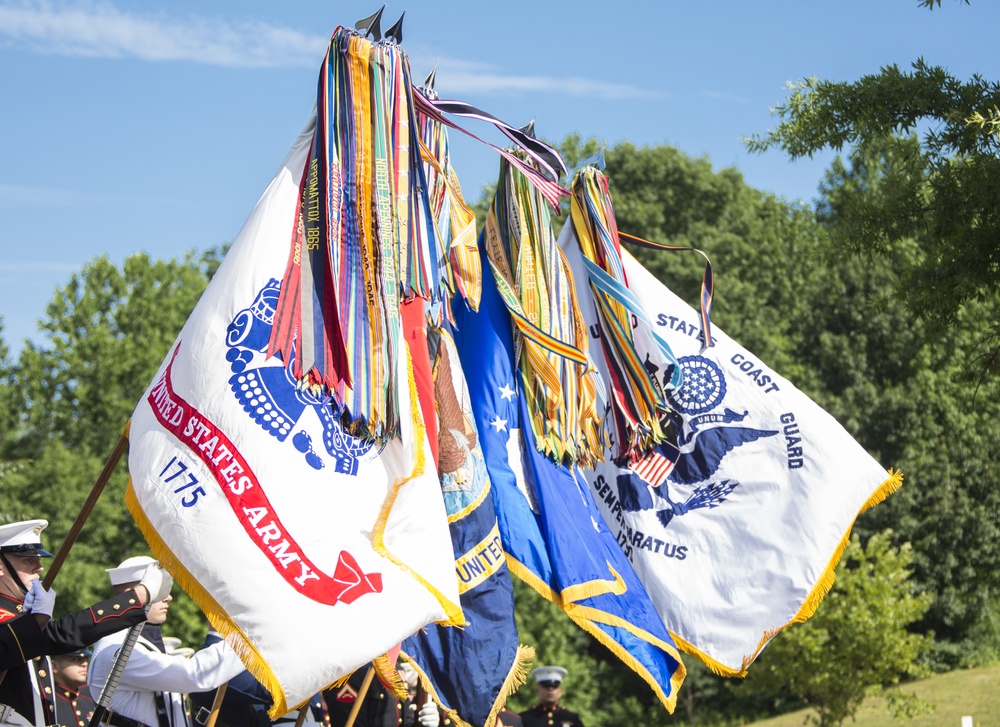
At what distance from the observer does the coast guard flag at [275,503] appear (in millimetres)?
4344

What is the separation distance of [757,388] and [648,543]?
3.78 ft

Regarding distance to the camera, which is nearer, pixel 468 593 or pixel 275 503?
pixel 275 503

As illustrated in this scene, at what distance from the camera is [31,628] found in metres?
3.92

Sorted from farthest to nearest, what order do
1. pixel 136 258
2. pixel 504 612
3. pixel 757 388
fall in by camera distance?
pixel 136 258 < pixel 757 388 < pixel 504 612

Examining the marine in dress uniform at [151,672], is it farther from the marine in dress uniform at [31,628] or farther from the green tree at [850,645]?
the green tree at [850,645]

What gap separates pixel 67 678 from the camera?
4.99 m

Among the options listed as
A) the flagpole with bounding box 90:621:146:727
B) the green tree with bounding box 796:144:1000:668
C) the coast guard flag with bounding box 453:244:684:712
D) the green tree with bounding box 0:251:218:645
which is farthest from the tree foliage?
the green tree with bounding box 0:251:218:645

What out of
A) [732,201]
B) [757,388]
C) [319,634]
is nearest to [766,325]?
[732,201]

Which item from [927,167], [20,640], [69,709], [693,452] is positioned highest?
[927,167]

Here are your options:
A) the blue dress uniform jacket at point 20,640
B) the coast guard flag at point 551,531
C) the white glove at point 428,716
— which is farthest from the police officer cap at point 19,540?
the white glove at point 428,716

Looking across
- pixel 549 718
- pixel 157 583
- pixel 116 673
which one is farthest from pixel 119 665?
pixel 549 718

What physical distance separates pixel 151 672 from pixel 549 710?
4.30 m

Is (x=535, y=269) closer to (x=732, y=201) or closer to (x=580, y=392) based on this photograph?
(x=580, y=392)

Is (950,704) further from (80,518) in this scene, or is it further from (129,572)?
(80,518)
